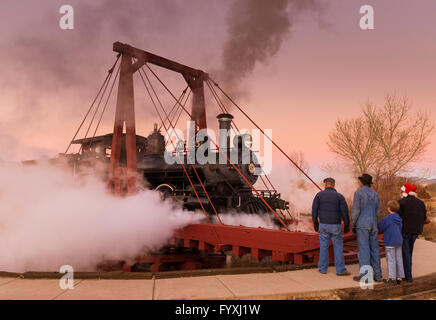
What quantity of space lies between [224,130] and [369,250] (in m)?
5.69

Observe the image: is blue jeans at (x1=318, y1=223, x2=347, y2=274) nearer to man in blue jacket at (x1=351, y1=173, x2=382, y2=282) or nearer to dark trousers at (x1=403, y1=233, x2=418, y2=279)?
man in blue jacket at (x1=351, y1=173, x2=382, y2=282)

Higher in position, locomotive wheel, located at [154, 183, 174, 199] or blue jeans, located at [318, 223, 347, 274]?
locomotive wheel, located at [154, 183, 174, 199]

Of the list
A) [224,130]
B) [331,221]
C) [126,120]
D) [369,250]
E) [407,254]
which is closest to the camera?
[407,254]

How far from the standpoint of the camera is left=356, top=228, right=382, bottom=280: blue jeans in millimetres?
4172

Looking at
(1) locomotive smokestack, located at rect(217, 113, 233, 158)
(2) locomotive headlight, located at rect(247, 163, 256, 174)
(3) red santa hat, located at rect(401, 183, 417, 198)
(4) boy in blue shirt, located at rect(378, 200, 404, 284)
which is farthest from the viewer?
(2) locomotive headlight, located at rect(247, 163, 256, 174)

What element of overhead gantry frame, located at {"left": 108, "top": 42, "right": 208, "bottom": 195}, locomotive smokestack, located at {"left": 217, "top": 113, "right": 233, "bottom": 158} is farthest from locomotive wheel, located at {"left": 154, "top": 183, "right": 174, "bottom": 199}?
locomotive smokestack, located at {"left": 217, "top": 113, "right": 233, "bottom": 158}

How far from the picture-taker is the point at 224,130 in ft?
29.7

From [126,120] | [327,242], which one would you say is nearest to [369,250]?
[327,242]

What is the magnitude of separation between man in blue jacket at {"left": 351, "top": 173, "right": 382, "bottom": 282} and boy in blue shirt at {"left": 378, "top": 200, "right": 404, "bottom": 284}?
6.2 inches

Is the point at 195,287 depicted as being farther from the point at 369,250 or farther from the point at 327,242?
the point at 369,250
